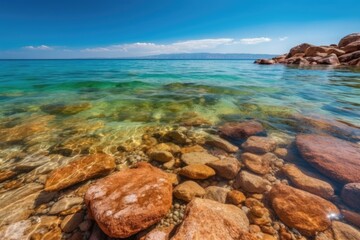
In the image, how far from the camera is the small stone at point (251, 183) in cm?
302

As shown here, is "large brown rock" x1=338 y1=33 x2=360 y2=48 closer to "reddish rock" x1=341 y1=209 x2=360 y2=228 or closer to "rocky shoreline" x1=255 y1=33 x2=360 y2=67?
"rocky shoreline" x1=255 y1=33 x2=360 y2=67

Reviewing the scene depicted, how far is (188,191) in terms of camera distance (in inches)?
112

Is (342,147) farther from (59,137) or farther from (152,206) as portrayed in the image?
(59,137)

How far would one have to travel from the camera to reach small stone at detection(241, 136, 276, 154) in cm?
414

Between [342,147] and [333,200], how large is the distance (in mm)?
1747

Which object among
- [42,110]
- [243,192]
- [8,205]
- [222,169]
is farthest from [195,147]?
[42,110]

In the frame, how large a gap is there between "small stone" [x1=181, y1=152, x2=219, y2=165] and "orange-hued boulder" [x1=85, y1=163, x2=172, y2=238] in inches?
38.5

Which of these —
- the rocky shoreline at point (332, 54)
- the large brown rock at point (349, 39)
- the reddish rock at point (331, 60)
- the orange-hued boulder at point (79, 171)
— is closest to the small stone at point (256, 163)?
the orange-hued boulder at point (79, 171)

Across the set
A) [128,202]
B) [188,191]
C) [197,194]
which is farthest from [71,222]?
[197,194]

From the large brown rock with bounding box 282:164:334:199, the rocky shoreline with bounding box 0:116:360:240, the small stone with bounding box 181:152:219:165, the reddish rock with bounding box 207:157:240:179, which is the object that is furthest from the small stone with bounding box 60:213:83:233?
the large brown rock with bounding box 282:164:334:199

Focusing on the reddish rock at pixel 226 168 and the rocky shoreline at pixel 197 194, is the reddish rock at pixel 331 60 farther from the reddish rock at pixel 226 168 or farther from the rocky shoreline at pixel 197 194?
the reddish rock at pixel 226 168

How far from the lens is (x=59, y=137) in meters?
4.99

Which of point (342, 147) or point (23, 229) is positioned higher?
point (342, 147)

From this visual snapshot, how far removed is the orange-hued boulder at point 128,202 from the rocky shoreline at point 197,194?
1 centimetres
